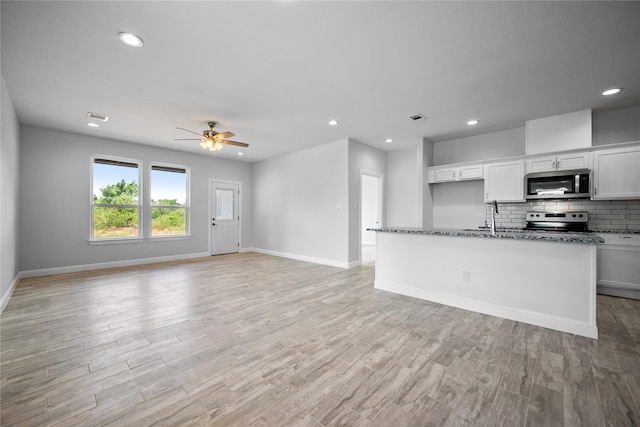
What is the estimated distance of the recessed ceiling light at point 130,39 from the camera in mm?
2336

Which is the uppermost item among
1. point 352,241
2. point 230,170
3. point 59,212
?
point 230,170

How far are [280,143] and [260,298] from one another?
11.9 ft

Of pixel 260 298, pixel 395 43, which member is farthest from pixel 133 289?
pixel 395 43

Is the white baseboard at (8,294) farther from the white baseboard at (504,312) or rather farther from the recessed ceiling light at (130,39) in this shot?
the white baseboard at (504,312)

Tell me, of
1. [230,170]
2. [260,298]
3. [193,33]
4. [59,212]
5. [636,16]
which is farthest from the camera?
[230,170]

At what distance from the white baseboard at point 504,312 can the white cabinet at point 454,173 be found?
2.85 m

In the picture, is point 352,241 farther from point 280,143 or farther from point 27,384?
point 27,384

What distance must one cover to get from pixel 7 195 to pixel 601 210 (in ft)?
29.1

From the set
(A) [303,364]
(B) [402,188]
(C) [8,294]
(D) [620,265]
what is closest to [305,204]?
(B) [402,188]

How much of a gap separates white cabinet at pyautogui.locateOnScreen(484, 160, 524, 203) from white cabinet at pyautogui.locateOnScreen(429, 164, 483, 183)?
0.17 metres

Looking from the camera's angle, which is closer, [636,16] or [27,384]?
[27,384]

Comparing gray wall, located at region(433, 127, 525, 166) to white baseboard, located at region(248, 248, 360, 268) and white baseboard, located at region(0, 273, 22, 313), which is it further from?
white baseboard, located at region(0, 273, 22, 313)

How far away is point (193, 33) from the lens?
233 centimetres

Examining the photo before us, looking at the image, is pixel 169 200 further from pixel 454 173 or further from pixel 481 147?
pixel 481 147
